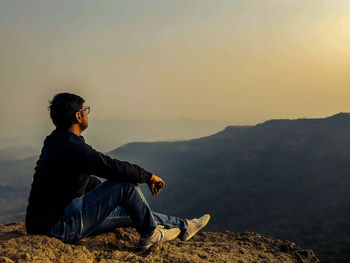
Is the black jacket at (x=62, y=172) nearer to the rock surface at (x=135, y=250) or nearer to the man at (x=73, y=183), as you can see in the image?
the man at (x=73, y=183)

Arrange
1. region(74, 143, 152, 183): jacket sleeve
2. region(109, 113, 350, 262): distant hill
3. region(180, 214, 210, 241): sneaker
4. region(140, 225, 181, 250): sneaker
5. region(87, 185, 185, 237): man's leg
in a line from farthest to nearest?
1. region(109, 113, 350, 262): distant hill
2. region(180, 214, 210, 241): sneaker
3. region(87, 185, 185, 237): man's leg
4. region(140, 225, 181, 250): sneaker
5. region(74, 143, 152, 183): jacket sleeve

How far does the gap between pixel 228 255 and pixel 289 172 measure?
32.3m


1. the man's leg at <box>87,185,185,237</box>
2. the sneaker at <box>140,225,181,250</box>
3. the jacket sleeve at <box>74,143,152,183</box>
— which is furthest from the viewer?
the man's leg at <box>87,185,185,237</box>

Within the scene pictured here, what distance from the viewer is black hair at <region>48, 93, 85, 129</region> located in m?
3.32

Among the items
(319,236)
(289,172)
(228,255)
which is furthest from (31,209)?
(289,172)

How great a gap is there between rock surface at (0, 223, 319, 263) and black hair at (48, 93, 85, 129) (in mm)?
1151

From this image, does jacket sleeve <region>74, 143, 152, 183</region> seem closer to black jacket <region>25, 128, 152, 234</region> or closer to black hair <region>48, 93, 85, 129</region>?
black jacket <region>25, 128, 152, 234</region>

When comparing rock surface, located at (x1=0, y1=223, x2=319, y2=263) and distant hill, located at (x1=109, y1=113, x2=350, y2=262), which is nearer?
rock surface, located at (x1=0, y1=223, x2=319, y2=263)

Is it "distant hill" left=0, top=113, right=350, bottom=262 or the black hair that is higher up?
the black hair

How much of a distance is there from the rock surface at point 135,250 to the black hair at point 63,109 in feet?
3.78

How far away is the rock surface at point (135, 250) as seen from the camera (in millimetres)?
3184

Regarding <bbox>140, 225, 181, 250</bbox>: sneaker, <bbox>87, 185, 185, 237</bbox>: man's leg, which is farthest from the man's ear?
<bbox>140, 225, 181, 250</bbox>: sneaker

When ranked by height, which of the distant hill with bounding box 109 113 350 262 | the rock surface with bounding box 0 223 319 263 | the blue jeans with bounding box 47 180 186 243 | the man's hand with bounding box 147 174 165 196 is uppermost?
the man's hand with bounding box 147 174 165 196

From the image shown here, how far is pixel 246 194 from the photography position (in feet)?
108
